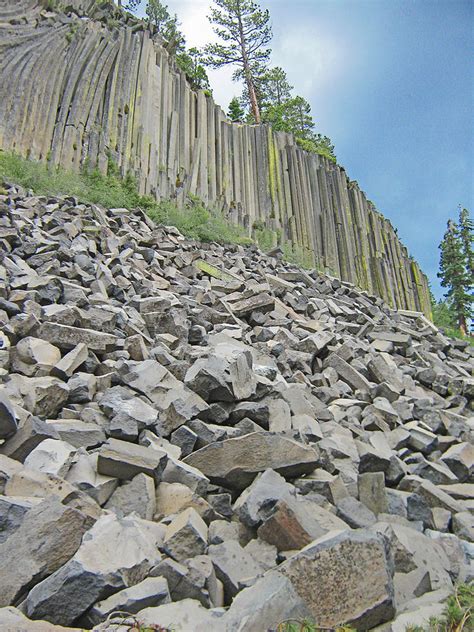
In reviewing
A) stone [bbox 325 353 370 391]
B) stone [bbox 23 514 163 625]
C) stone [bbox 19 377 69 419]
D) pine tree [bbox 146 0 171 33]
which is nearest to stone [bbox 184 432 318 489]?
stone [bbox 23 514 163 625]

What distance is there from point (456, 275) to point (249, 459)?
26781 millimetres

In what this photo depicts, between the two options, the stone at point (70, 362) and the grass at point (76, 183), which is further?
the grass at point (76, 183)

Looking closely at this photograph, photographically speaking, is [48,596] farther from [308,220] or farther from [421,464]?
[308,220]

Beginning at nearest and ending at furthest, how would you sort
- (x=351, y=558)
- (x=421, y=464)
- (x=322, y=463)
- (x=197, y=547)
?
(x=351, y=558)
(x=197, y=547)
(x=322, y=463)
(x=421, y=464)

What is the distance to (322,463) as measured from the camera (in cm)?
280

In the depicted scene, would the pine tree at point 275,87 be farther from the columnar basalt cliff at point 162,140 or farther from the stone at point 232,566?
the stone at point 232,566

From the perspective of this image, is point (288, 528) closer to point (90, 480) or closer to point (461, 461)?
point (90, 480)

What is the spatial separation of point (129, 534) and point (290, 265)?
27.6 feet

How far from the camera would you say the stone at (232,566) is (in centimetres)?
180

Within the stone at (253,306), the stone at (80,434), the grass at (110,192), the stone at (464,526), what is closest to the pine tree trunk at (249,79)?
the grass at (110,192)

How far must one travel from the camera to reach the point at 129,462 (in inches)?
92.6

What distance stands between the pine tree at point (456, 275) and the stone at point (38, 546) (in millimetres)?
26214

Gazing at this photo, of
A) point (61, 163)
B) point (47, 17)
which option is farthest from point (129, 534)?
point (47, 17)

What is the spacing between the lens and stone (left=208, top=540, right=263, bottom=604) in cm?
180
